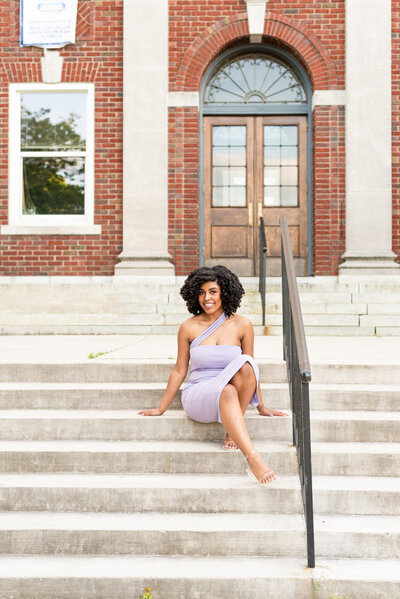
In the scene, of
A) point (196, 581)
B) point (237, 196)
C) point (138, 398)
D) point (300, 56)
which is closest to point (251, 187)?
point (237, 196)

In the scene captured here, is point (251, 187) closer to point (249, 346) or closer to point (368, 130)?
point (368, 130)

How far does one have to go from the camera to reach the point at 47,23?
9062 millimetres

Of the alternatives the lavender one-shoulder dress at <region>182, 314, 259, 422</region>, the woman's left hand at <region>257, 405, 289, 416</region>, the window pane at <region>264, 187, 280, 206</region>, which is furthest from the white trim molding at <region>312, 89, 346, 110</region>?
the woman's left hand at <region>257, 405, 289, 416</region>

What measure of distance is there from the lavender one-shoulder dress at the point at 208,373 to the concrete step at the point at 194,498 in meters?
0.42

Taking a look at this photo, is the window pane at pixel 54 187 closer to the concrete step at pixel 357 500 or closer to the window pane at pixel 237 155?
the window pane at pixel 237 155

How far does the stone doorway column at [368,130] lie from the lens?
8844 mm

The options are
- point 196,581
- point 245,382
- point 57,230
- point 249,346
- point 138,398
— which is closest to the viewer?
point 196,581

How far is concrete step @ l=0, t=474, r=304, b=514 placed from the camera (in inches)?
125

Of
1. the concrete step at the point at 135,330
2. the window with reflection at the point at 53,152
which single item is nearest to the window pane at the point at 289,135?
the window with reflection at the point at 53,152

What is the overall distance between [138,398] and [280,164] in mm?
6394

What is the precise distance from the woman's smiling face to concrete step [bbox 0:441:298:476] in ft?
2.72

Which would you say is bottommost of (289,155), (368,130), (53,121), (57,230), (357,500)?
(357,500)

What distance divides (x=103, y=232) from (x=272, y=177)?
2777 millimetres

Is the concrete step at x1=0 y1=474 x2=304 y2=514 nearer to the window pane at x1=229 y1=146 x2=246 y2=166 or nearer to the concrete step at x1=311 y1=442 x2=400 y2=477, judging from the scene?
the concrete step at x1=311 y1=442 x2=400 y2=477
